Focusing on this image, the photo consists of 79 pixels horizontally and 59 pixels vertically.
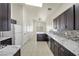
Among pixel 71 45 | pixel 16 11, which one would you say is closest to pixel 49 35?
pixel 16 11

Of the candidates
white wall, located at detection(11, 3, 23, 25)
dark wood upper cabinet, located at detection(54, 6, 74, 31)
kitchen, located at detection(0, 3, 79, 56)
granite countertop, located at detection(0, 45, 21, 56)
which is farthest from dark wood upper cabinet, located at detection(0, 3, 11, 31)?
white wall, located at detection(11, 3, 23, 25)

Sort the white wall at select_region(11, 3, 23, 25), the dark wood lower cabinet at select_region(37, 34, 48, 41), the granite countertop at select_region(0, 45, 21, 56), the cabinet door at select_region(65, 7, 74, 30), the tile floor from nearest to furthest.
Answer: the granite countertop at select_region(0, 45, 21, 56) → the cabinet door at select_region(65, 7, 74, 30) → the tile floor → the white wall at select_region(11, 3, 23, 25) → the dark wood lower cabinet at select_region(37, 34, 48, 41)

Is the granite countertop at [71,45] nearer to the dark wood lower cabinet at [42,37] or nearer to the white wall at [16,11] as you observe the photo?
the white wall at [16,11]

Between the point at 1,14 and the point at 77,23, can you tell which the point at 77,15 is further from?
the point at 1,14

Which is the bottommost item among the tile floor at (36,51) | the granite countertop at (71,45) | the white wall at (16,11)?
the tile floor at (36,51)

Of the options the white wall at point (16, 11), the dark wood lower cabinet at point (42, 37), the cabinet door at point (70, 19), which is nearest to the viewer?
the cabinet door at point (70, 19)

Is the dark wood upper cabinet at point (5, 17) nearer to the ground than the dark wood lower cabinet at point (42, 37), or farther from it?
farther from it

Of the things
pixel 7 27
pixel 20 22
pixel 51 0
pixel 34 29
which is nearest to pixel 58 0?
pixel 51 0

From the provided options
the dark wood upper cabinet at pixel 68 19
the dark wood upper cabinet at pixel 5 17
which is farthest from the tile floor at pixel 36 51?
the dark wood upper cabinet at pixel 5 17

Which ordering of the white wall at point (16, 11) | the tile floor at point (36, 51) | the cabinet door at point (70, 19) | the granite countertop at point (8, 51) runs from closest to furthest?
1. the granite countertop at point (8, 51)
2. the cabinet door at point (70, 19)
3. the tile floor at point (36, 51)
4. the white wall at point (16, 11)

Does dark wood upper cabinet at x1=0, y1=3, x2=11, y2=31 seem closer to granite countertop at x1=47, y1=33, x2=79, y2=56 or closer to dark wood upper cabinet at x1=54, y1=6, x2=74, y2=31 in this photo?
granite countertop at x1=47, y1=33, x2=79, y2=56

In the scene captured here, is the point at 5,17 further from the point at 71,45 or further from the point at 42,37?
the point at 42,37

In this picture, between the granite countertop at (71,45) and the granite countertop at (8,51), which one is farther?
the granite countertop at (71,45)

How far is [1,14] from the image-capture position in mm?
2088
